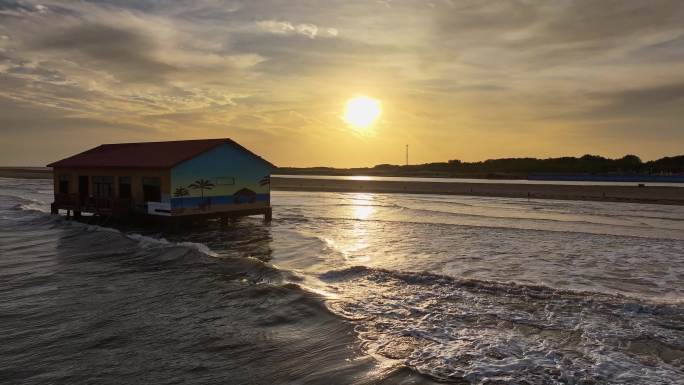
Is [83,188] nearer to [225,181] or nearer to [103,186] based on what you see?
[103,186]

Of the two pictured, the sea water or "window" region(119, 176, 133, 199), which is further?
"window" region(119, 176, 133, 199)

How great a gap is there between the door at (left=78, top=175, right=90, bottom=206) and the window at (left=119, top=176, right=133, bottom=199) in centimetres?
422

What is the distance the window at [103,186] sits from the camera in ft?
98.0

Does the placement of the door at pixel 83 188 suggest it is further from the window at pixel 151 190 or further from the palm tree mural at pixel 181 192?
the palm tree mural at pixel 181 192

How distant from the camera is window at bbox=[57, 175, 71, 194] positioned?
33.4 meters

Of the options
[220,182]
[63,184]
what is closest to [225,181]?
[220,182]

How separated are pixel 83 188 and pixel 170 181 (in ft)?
36.3

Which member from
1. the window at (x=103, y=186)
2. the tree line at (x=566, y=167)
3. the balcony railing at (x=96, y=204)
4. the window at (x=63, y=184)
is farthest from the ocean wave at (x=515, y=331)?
the tree line at (x=566, y=167)

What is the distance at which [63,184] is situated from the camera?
111 feet

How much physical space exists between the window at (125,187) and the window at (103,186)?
1023 mm

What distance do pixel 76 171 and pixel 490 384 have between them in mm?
33356

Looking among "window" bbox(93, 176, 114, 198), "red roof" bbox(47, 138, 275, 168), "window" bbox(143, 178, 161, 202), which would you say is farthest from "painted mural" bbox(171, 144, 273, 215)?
"window" bbox(93, 176, 114, 198)

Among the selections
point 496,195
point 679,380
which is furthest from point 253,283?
point 496,195

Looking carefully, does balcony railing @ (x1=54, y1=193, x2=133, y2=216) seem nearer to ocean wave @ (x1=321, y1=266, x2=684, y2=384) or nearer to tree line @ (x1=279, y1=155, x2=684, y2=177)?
ocean wave @ (x1=321, y1=266, x2=684, y2=384)
